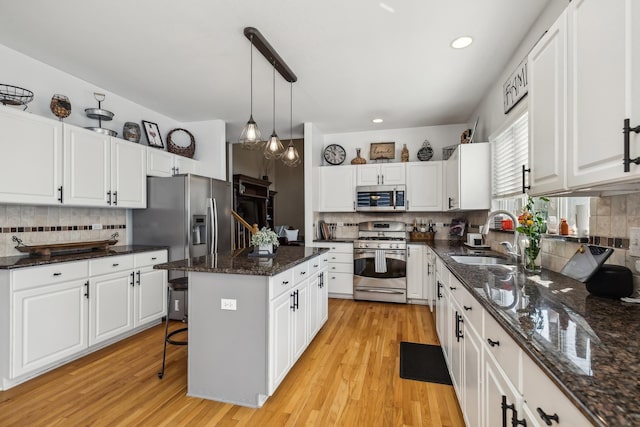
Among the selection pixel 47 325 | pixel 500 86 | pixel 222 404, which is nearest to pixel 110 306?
pixel 47 325

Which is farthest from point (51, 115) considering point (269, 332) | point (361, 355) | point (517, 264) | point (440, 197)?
point (440, 197)

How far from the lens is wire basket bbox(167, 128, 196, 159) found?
4234mm

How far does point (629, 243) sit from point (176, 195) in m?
3.80

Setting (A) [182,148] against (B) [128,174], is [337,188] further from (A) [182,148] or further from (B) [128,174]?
(B) [128,174]

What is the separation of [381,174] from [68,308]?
4.04 metres

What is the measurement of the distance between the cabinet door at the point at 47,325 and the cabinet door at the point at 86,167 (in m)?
0.83

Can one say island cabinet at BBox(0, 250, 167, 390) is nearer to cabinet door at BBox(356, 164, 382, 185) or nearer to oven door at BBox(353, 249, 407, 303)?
oven door at BBox(353, 249, 407, 303)

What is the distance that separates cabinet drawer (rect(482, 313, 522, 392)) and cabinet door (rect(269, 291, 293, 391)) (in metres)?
1.25

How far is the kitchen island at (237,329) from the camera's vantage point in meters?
1.98

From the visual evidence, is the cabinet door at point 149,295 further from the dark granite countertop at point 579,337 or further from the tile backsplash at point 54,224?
the dark granite countertop at point 579,337

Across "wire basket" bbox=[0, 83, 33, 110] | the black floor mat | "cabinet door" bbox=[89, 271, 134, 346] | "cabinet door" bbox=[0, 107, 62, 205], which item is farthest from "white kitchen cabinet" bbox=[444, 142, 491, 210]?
"wire basket" bbox=[0, 83, 33, 110]

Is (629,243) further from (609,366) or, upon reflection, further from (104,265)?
(104,265)

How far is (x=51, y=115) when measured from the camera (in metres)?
2.97

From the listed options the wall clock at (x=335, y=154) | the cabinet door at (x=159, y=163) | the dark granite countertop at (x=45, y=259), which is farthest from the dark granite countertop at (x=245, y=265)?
the wall clock at (x=335, y=154)
